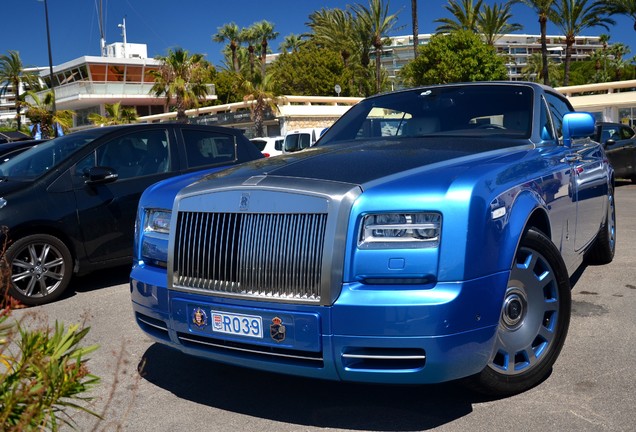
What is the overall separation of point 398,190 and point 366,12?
5195cm

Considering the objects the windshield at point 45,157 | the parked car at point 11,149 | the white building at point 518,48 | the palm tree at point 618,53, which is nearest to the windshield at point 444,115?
the windshield at point 45,157

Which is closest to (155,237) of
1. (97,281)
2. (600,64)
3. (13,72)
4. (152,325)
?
(152,325)

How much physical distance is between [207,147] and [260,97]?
3193cm

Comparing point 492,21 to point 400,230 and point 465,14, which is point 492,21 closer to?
point 465,14

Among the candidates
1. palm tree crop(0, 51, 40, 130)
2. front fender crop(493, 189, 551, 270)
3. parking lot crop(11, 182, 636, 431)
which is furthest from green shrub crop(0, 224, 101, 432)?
palm tree crop(0, 51, 40, 130)

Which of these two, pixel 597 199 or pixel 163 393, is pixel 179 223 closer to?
pixel 163 393

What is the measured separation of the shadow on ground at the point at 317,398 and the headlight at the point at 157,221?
31.8 inches

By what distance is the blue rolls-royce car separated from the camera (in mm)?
2990

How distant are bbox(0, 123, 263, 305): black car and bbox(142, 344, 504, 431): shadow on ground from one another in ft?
8.52

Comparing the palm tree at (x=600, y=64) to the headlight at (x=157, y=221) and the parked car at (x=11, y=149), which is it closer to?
the parked car at (x=11, y=149)

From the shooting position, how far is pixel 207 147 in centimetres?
767

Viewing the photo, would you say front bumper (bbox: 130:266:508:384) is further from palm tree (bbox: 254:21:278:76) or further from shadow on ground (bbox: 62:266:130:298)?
palm tree (bbox: 254:21:278:76)

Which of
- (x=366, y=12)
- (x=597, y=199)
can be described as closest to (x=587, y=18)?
(x=366, y=12)

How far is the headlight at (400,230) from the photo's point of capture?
3031 millimetres
